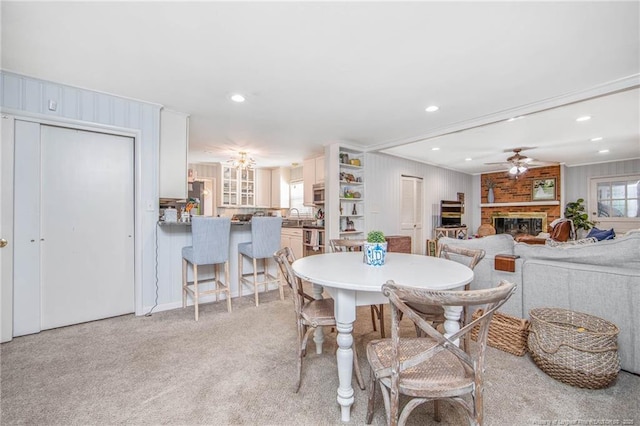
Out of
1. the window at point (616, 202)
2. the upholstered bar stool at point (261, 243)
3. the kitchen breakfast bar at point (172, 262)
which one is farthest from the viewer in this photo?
the window at point (616, 202)

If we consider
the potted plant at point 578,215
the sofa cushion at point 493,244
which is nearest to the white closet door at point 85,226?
the sofa cushion at point 493,244

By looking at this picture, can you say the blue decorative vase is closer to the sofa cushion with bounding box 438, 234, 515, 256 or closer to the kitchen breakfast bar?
the sofa cushion with bounding box 438, 234, 515, 256

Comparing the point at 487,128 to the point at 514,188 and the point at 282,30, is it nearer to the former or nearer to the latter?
the point at 282,30

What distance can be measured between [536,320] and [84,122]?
13.8ft

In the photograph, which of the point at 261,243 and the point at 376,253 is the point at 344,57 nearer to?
the point at 376,253

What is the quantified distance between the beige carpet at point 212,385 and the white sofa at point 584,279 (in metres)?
0.37

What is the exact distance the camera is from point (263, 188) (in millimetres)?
7500

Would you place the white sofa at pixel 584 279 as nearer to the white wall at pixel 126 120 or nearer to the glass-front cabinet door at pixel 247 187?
the white wall at pixel 126 120

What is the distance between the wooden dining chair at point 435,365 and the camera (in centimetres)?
100

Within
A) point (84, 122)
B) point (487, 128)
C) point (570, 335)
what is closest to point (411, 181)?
point (487, 128)

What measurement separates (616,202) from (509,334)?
22.4ft

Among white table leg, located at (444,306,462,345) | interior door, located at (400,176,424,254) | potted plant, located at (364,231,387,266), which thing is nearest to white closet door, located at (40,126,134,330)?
potted plant, located at (364,231,387,266)

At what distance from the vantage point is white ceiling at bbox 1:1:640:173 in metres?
1.74

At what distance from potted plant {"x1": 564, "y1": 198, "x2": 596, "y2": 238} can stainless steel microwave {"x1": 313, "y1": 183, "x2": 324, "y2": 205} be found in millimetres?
5921
